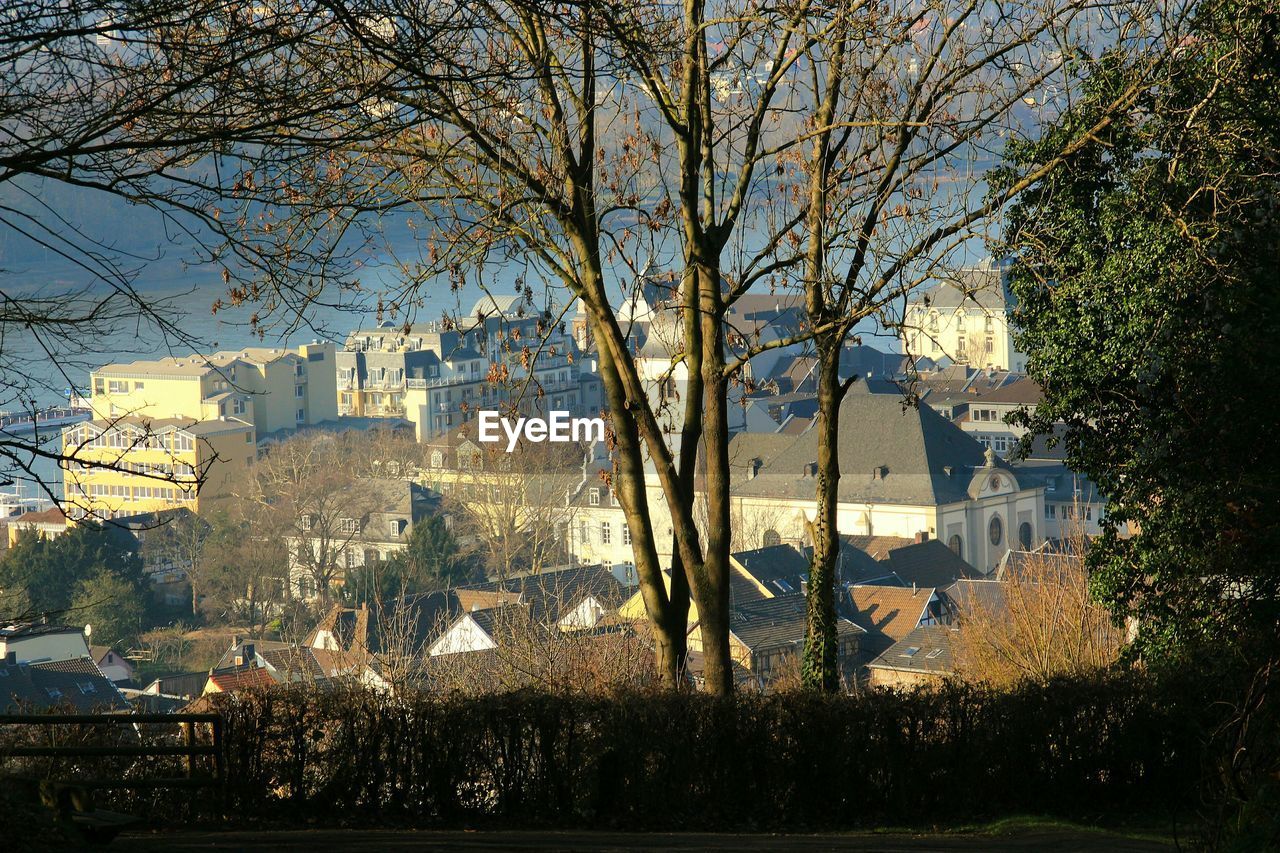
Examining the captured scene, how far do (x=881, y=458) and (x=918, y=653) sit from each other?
31824mm

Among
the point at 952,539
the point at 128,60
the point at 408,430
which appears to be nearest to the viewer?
the point at 128,60

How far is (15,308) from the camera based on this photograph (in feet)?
24.3

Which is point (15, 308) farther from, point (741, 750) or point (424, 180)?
point (741, 750)

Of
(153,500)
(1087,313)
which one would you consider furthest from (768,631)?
(153,500)

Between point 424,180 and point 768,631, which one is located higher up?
point 424,180

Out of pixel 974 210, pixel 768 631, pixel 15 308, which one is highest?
pixel 974 210

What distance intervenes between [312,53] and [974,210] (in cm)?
524

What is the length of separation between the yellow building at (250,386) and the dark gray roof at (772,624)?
3477 centimetres

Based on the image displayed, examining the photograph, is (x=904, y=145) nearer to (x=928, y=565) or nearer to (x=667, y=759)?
(x=667, y=759)

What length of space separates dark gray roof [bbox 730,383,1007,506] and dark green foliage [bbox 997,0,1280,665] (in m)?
54.4

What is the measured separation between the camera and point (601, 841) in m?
7.55

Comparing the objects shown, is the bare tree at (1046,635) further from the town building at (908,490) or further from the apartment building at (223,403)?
the town building at (908,490)

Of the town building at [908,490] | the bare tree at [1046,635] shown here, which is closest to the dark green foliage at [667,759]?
the bare tree at [1046,635]

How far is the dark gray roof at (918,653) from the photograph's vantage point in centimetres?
3669
